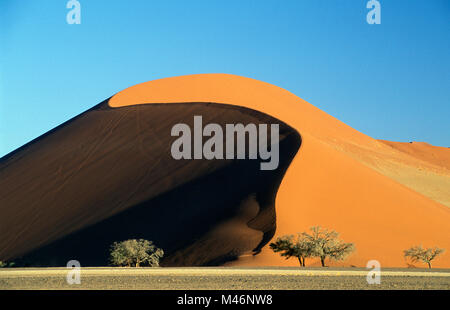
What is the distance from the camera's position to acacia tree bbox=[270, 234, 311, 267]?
113 ft

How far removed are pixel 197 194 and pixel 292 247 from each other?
1208cm

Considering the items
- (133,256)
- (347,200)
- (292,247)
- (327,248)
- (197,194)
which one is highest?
Answer: (197,194)

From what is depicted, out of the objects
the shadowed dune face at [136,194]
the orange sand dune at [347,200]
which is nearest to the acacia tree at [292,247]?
the orange sand dune at [347,200]

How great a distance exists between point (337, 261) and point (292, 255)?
2689 mm

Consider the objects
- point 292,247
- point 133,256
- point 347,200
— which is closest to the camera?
point 292,247

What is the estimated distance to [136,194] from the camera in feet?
159

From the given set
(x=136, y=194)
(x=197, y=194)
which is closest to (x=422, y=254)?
(x=197, y=194)

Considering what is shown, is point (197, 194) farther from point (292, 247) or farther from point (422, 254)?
point (422, 254)

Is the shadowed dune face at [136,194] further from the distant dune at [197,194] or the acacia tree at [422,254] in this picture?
the acacia tree at [422,254]

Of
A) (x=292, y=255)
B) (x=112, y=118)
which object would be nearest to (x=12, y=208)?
(x=112, y=118)

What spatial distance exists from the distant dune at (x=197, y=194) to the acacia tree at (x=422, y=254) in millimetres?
741

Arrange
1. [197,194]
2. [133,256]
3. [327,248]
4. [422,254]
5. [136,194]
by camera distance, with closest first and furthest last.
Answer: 1. [327,248]
2. [133,256]
3. [422,254]
4. [197,194]
5. [136,194]

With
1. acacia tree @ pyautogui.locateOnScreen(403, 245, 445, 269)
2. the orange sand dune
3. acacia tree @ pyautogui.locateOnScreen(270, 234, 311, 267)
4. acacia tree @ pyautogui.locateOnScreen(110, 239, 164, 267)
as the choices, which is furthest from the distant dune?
acacia tree @ pyautogui.locateOnScreen(110, 239, 164, 267)
